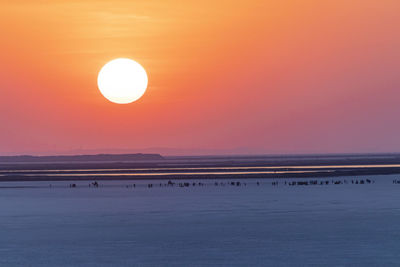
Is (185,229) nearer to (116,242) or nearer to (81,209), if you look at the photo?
(116,242)

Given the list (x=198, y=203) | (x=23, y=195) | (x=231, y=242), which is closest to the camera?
(x=231, y=242)

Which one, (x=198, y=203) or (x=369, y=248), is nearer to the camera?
(x=369, y=248)

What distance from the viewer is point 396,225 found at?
32.1m

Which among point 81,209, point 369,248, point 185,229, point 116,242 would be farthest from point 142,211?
point 369,248

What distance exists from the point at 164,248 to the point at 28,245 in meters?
4.89

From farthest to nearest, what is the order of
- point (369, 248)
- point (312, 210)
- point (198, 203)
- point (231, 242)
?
point (198, 203)
point (312, 210)
point (231, 242)
point (369, 248)

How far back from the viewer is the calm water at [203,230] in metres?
24.8

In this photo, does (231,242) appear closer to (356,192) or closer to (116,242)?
(116,242)

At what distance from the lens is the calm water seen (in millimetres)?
24828

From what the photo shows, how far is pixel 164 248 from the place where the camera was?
2692 cm

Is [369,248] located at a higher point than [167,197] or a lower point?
lower

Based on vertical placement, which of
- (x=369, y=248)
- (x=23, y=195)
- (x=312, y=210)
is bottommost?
(x=369, y=248)

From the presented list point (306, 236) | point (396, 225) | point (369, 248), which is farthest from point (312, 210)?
point (369, 248)

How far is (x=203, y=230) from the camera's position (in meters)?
31.2
